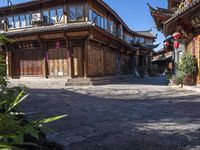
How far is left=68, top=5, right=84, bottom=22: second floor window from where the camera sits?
65.3ft

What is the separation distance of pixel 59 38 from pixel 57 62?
5.93ft

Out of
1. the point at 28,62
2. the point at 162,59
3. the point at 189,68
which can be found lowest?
the point at 189,68

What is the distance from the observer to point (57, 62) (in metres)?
20.5

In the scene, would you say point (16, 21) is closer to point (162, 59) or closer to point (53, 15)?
point (53, 15)

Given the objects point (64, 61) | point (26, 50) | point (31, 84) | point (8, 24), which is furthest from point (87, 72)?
point (8, 24)

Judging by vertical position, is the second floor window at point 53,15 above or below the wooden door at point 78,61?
above

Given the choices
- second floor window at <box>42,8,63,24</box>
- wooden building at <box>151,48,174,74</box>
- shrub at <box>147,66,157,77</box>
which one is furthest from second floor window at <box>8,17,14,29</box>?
wooden building at <box>151,48,174,74</box>

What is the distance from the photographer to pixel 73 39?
1947 cm

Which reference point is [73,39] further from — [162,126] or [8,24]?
[162,126]

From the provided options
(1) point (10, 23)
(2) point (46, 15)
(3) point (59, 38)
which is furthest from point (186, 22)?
(1) point (10, 23)

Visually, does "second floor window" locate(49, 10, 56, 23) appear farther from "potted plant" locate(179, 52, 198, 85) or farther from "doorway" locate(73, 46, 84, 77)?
"potted plant" locate(179, 52, 198, 85)

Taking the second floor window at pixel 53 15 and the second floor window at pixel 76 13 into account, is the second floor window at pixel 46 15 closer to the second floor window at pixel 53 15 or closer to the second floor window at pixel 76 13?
the second floor window at pixel 53 15

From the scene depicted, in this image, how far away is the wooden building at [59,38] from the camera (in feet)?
63.5

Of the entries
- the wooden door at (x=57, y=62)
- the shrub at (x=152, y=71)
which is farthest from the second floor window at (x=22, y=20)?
the shrub at (x=152, y=71)
